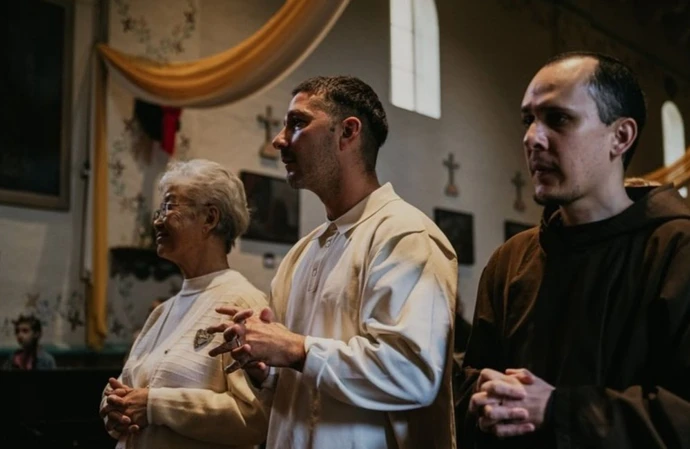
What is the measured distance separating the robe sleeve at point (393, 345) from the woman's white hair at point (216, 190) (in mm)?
923

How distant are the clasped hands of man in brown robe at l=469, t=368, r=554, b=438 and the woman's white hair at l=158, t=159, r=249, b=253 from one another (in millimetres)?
1417

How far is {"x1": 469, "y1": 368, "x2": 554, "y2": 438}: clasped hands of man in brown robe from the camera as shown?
1.55 metres

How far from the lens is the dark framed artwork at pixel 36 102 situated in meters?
6.25

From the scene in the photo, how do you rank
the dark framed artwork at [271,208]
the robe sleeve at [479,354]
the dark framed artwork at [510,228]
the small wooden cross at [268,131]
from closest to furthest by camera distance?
1. the robe sleeve at [479,354]
2. the dark framed artwork at [271,208]
3. the small wooden cross at [268,131]
4. the dark framed artwork at [510,228]

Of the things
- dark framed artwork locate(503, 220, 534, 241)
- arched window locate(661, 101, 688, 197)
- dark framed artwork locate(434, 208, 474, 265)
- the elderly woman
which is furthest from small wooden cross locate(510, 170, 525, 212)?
the elderly woman

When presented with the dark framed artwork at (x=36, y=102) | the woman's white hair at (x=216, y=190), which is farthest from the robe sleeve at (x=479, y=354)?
the dark framed artwork at (x=36, y=102)

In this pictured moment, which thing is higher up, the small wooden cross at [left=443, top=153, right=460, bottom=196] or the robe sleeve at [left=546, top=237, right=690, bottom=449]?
the small wooden cross at [left=443, top=153, right=460, bottom=196]

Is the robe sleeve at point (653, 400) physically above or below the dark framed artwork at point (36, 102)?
below

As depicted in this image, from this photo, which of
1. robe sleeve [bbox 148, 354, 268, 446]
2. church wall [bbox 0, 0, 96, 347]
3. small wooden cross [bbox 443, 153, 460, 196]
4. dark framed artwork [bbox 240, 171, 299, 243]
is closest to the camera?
robe sleeve [bbox 148, 354, 268, 446]

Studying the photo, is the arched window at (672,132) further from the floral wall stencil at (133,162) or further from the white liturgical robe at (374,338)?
the white liturgical robe at (374,338)

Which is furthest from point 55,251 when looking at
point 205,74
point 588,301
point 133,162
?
point 588,301

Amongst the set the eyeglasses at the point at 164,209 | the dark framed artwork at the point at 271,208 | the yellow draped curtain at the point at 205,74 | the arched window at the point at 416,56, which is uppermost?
the arched window at the point at 416,56

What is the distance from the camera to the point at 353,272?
2041mm

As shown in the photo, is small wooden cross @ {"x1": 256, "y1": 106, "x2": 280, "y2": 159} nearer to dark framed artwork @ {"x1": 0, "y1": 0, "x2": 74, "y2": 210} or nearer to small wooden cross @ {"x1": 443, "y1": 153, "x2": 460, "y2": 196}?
dark framed artwork @ {"x1": 0, "y1": 0, "x2": 74, "y2": 210}
